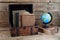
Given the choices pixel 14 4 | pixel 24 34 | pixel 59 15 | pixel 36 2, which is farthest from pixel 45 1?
pixel 24 34

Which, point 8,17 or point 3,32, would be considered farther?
point 8,17

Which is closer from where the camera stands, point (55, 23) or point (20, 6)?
point (20, 6)

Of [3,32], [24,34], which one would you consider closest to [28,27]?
[24,34]

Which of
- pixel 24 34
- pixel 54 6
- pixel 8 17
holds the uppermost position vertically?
pixel 54 6

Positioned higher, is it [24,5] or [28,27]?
[24,5]

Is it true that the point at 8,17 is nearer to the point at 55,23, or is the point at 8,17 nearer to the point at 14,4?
the point at 14,4

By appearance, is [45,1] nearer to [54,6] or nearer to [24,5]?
[54,6]

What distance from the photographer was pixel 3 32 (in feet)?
6.61

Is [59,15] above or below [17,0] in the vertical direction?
below

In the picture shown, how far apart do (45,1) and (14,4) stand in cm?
48

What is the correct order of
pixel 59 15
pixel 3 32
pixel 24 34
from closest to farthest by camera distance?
pixel 24 34 → pixel 3 32 → pixel 59 15

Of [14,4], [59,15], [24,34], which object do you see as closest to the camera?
[24,34]

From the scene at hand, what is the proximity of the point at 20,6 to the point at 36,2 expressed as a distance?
25 cm

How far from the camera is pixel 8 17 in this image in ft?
7.38
